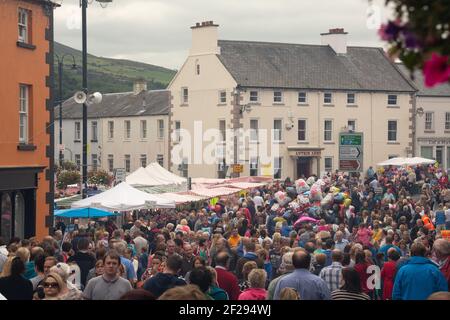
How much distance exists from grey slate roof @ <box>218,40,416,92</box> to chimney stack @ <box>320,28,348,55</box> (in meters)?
0.37

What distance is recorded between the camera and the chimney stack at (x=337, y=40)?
7575 cm

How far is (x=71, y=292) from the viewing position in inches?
389

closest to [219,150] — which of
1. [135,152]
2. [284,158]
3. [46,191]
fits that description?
[284,158]

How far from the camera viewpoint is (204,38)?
7194 centimetres

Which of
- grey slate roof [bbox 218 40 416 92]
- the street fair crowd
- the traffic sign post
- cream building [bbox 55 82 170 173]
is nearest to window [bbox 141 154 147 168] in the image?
cream building [bbox 55 82 170 173]

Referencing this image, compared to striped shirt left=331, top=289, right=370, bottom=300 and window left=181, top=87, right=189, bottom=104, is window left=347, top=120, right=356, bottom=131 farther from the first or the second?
striped shirt left=331, top=289, right=370, bottom=300

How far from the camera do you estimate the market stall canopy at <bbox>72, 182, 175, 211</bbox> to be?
2632cm

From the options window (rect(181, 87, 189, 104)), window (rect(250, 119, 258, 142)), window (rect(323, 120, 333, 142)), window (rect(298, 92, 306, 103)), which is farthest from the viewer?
window (rect(181, 87, 189, 104))

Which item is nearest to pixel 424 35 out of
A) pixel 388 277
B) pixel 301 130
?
pixel 388 277

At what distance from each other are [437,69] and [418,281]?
313 inches

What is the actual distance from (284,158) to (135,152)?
15118mm

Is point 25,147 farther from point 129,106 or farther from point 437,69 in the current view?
point 129,106

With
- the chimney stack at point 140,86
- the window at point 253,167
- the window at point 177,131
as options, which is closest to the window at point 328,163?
the window at point 253,167

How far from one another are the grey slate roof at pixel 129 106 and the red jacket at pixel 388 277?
6241 centimetres
